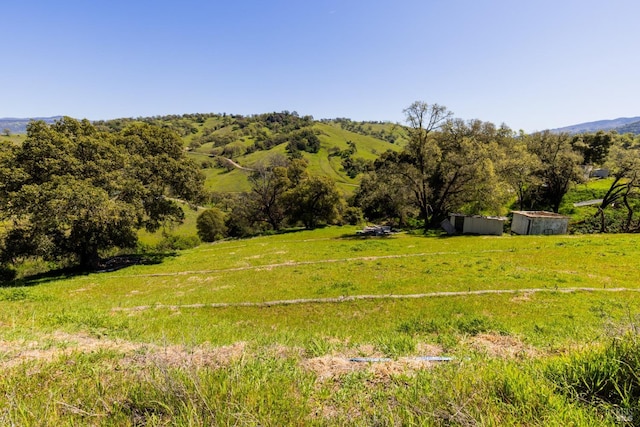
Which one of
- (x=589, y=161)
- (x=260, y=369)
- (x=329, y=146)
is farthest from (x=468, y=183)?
(x=329, y=146)

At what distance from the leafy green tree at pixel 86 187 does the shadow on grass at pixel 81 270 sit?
1.09 meters

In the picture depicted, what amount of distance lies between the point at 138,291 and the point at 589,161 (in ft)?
286

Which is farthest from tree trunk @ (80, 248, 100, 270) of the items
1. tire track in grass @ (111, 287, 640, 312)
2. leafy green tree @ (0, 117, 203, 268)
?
tire track in grass @ (111, 287, 640, 312)

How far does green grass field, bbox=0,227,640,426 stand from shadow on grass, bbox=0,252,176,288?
2.89ft

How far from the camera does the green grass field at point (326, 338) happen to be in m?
3.64

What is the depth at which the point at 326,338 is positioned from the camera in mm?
8859

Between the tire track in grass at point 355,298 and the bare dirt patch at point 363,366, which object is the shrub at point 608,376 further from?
the tire track in grass at point 355,298

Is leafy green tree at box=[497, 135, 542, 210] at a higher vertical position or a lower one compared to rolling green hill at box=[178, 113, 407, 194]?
lower

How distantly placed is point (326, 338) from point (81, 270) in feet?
81.4

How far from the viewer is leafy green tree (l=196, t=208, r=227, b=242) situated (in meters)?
55.4

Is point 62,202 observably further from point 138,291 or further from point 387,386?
point 387,386

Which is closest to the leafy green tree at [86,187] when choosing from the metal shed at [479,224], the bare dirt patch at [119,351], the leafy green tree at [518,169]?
the bare dirt patch at [119,351]

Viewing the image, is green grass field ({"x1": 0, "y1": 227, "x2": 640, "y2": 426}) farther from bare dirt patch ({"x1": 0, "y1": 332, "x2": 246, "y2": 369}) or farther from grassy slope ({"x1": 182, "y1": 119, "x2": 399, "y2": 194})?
grassy slope ({"x1": 182, "y1": 119, "x2": 399, "y2": 194})

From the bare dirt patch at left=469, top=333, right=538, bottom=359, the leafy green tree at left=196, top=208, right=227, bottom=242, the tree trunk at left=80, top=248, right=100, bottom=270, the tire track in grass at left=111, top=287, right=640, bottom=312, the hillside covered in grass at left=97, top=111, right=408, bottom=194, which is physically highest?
the hillside covered in grass at left=97, top=111, right=408, bottom=194
